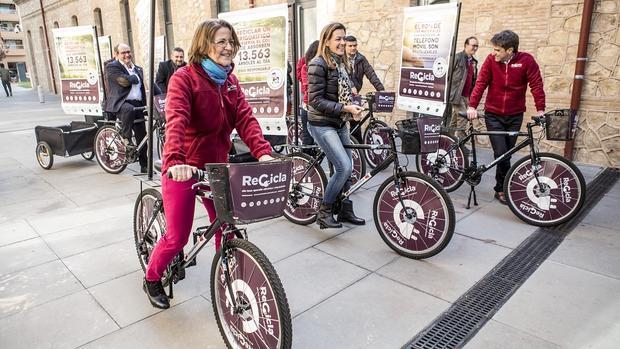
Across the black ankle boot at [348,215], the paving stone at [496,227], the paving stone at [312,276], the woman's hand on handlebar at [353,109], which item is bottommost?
the paving stone at [312,276]

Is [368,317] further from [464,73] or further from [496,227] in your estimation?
[464,73]

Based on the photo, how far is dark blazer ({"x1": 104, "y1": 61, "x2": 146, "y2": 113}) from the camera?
654cm

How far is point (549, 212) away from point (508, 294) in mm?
1634

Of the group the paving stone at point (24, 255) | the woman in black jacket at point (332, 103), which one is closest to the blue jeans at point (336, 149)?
the woman in black jacket at point (332, 103)

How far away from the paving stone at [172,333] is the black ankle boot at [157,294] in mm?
79

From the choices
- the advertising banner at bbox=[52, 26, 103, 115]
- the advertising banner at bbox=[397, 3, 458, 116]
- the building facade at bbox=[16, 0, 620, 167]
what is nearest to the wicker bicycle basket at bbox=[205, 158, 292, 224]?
the building facade at bbox=[16, 0, 620, 167]

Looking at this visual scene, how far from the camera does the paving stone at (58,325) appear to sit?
9.12 ft

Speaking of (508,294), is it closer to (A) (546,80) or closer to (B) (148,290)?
(B) (148,290)

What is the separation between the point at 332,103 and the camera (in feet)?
12.7

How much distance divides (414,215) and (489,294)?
33.2 inches

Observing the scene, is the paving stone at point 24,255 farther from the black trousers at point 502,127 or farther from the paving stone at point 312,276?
the black trousers at point 502,127

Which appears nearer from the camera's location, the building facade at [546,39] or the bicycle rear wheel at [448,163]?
the bicycle rear wheel at [448,163]

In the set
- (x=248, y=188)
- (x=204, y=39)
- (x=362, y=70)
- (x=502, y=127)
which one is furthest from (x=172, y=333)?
(x=362, y=70)

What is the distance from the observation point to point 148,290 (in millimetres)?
2992
